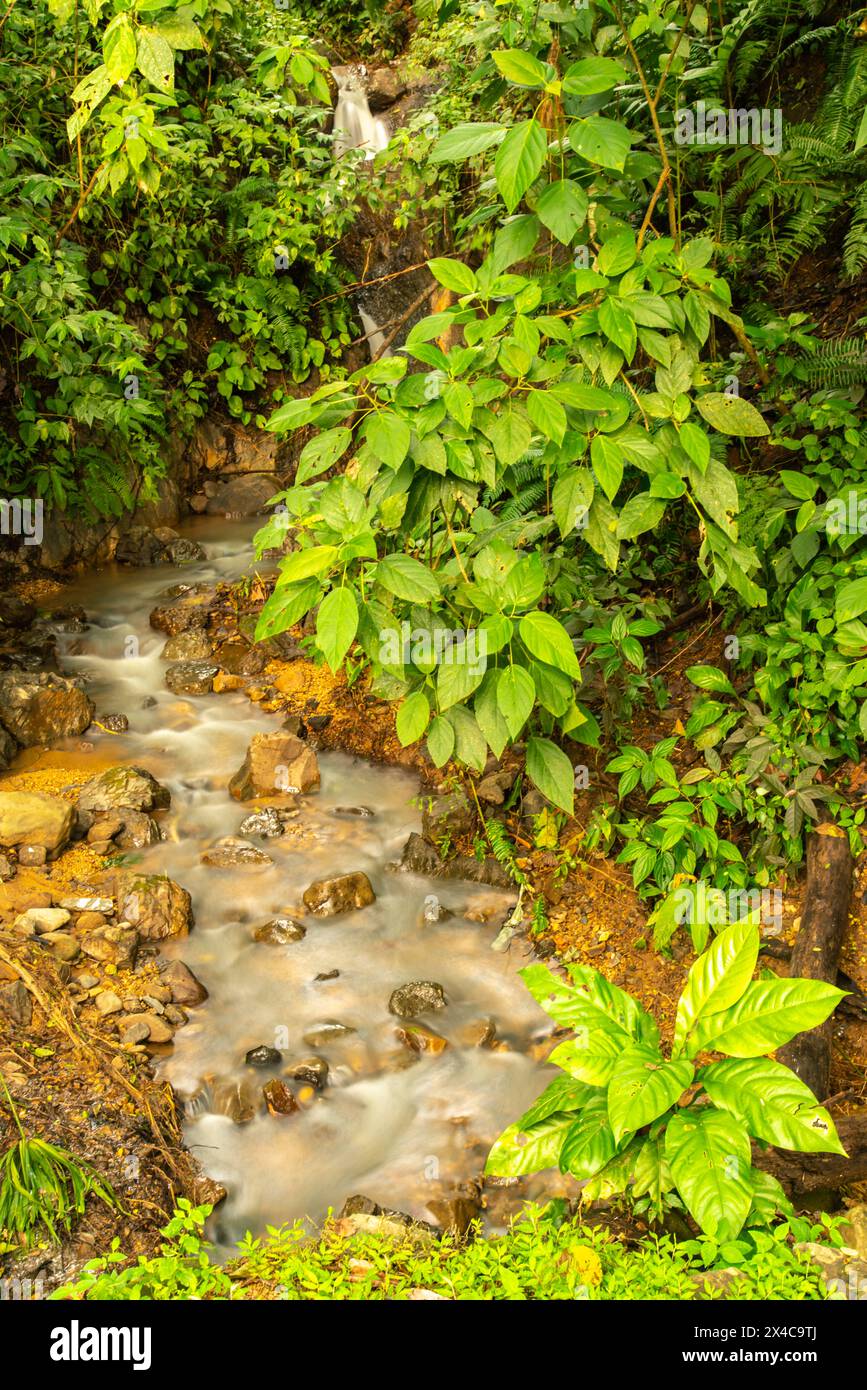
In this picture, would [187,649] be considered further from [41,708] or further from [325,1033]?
[325,1033]

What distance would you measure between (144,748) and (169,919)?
162 cm

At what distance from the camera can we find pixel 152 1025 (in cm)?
402

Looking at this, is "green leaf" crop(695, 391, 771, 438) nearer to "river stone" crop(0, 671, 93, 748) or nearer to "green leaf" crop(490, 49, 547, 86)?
"green leaf" crop(490, 49, 547, 86)

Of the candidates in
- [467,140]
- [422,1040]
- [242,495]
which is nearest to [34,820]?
[422,1040]

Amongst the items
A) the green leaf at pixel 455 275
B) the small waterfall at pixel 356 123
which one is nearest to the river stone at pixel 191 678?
the green leaf at pixel 455 275

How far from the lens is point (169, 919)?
4574mm

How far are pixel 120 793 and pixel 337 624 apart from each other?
3279 mm

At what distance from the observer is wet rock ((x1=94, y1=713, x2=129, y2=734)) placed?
6043mm

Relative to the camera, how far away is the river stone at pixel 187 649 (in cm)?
682

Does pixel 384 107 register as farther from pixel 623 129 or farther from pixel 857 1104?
pixel 857 1104

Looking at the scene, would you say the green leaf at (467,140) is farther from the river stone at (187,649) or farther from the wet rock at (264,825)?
the river stone at (187,649)

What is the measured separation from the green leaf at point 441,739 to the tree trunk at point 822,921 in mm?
1581

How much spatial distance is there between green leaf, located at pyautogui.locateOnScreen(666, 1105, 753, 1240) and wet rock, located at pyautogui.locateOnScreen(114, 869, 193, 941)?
2.86 meters
